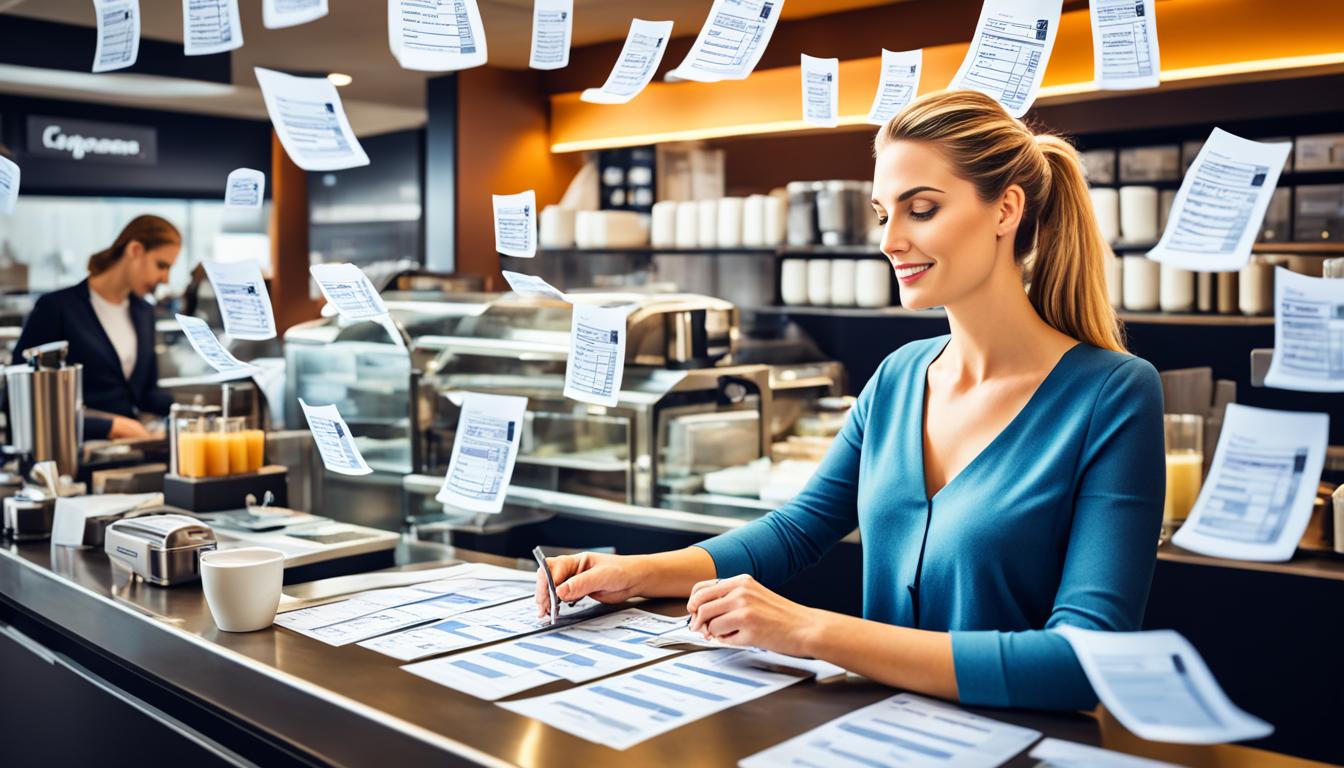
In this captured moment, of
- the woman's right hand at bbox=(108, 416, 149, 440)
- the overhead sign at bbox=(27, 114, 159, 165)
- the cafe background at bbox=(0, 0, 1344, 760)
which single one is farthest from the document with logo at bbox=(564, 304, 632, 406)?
the overhead sign at bbox=(27, 114, 159, 165)

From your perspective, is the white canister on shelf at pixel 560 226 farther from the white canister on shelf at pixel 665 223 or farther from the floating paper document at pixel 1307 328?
the floating paper document at pixel 1307 328

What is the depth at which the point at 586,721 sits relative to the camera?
1.26 m

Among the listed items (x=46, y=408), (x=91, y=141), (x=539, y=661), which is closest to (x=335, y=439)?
(x=539, y=661)

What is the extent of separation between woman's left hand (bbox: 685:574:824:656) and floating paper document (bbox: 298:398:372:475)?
689mm

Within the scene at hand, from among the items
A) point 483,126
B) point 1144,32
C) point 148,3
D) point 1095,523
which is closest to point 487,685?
point 1095,523

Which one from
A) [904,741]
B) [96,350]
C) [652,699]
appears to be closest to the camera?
[904,741]

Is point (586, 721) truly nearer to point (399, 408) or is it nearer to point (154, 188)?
point (399, 408)

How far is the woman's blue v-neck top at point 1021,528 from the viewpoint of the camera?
1317 mm

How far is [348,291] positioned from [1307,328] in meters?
1.44

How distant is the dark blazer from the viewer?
4.09m

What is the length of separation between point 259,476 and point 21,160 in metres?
6.94

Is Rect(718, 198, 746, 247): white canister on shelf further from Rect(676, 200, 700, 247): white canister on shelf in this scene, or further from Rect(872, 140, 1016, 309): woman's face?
Rect(872, 140, 1016, 309): woman's face

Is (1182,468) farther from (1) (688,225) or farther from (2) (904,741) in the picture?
(1) (688,225)

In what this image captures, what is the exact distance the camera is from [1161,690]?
1080 millimetres
